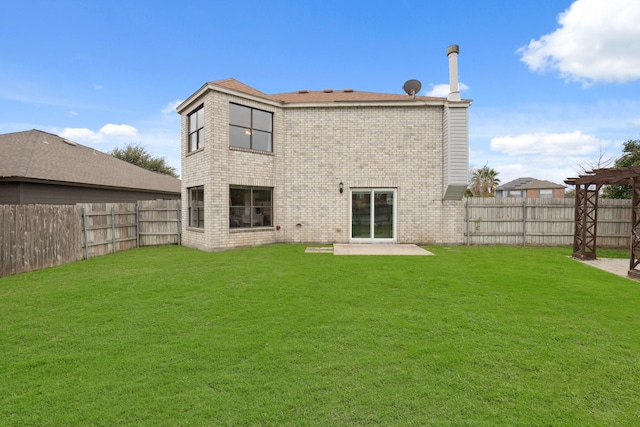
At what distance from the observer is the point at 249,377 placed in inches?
119

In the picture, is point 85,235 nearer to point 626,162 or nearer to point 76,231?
point 76,231

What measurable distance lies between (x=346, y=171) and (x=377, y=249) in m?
3.65

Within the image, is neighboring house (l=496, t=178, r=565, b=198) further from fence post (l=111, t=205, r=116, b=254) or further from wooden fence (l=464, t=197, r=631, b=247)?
fence post (l=111, t=205, r=116, b=254)

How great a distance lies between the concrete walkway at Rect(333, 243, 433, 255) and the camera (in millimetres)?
10352

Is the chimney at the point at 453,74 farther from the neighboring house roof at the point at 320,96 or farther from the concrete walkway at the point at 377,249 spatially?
the concrete walkway at the point at 377,249

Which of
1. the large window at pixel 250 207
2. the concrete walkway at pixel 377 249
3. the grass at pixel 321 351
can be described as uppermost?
the large window at pixel 250 207

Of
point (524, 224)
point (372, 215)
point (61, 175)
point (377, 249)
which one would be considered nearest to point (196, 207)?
point (372, 215)

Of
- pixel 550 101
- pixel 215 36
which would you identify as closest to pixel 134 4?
pixel 215 36

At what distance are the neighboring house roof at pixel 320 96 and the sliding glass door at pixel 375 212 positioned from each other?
4.12 m

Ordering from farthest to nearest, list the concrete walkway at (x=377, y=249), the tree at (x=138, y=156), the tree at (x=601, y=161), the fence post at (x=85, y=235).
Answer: the tree at (x=138, y=156) < the tree at (x=601, y=161) < the concrete walkway at (x=377, y=249) < the fence post at (x=85, y=235)

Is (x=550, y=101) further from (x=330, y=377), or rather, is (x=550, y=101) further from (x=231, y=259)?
(x=330, y=377)

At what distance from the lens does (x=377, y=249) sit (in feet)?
36.8

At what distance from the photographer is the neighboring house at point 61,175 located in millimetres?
12938

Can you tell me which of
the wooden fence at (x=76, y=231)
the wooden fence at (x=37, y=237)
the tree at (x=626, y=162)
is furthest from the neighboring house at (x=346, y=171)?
the tree at (x=626, y=162)
